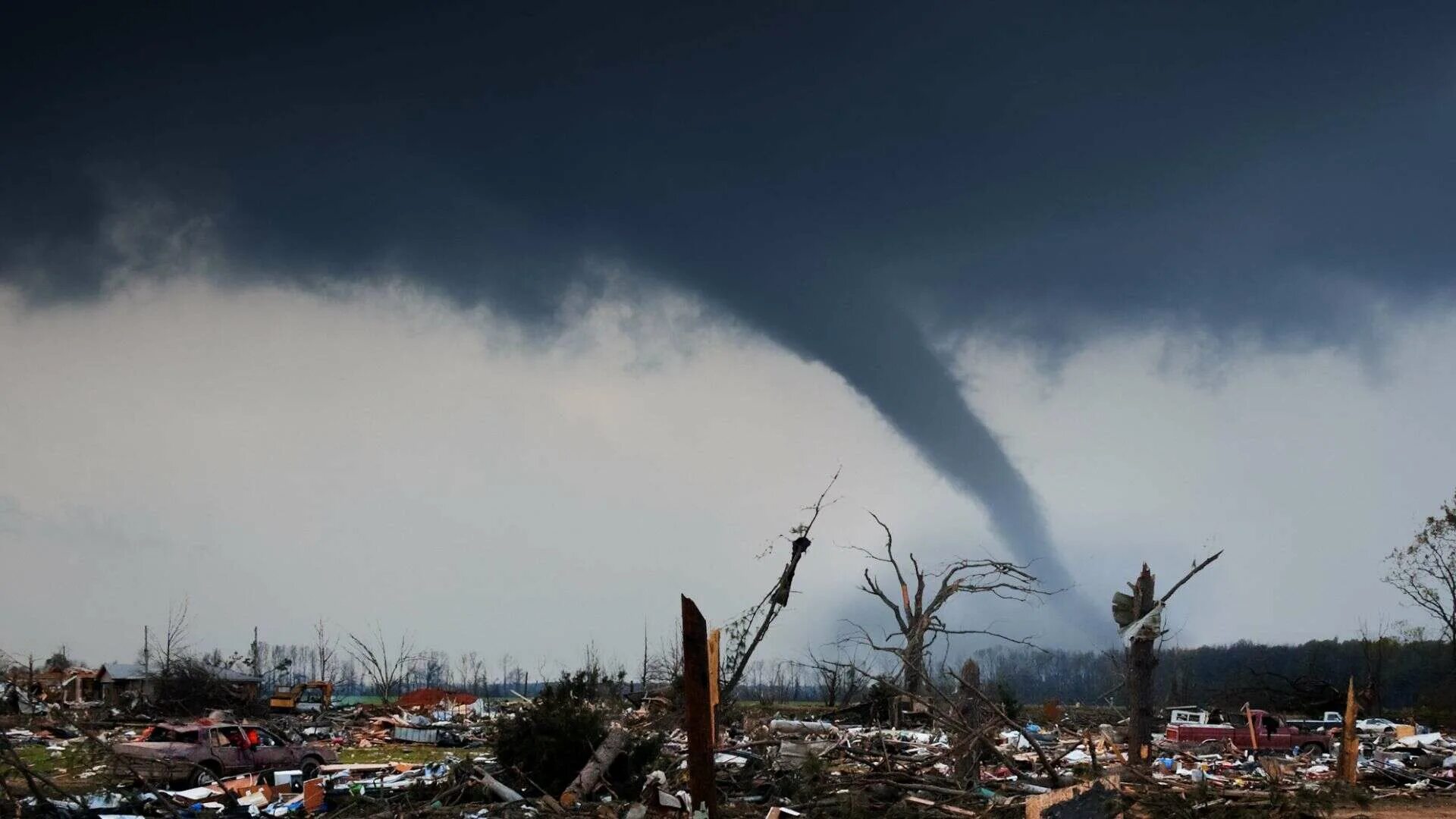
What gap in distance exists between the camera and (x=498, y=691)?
8588cm

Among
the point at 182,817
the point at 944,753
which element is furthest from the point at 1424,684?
the point at 182,817

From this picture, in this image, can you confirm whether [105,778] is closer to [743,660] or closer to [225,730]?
[225,730]

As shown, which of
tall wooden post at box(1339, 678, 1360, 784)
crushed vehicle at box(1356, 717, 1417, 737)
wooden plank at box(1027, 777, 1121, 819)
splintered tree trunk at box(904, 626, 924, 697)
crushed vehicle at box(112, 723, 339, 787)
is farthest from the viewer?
crushed vehicle at box(1356, 717, 1417, 737)

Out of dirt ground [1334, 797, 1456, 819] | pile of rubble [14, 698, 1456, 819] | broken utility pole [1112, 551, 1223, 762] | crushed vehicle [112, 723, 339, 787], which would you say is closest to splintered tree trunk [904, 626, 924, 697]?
pile of rubble [14, 698, 1456, 819]

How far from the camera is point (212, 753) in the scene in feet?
59.9

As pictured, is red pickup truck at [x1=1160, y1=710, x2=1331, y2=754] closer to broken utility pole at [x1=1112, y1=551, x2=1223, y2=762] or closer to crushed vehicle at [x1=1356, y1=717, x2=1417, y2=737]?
crushed vehicle at [x1=1356, y1=717, x2=1417, y2=737]

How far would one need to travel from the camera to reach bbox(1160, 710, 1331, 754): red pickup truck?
27141 millimetres

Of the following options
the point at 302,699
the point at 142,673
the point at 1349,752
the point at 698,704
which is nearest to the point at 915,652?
the point at 1349,752

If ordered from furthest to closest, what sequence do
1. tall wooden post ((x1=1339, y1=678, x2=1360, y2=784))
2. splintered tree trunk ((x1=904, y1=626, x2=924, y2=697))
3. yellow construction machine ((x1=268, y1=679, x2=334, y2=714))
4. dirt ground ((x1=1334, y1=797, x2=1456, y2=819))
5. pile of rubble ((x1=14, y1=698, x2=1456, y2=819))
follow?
yellow construction machine ((x1=268, y1=679, x2=334, y2=714)) < splintered tree trunk ((x1=904, y1=626, x2=924, y2=697)) < tall wooden post ((x1=1339, y1=678, x2=1360, y2=784)) < dirt ground ((x1=1334, y1=797, x2=1456, y2=819)) < pile of rubble ((x1=14, y1=698, x2=1456, y2=819))

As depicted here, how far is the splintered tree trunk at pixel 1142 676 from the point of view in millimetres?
17797

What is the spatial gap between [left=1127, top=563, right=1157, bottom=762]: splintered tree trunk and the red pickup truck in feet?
32.9

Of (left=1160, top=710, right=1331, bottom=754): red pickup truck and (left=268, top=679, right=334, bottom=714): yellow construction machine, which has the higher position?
(left=1160, top=710, right=1331, bottom=754): red pickup truck

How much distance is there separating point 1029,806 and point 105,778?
34.2 ft

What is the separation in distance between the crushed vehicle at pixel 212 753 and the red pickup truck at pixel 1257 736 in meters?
19.7
